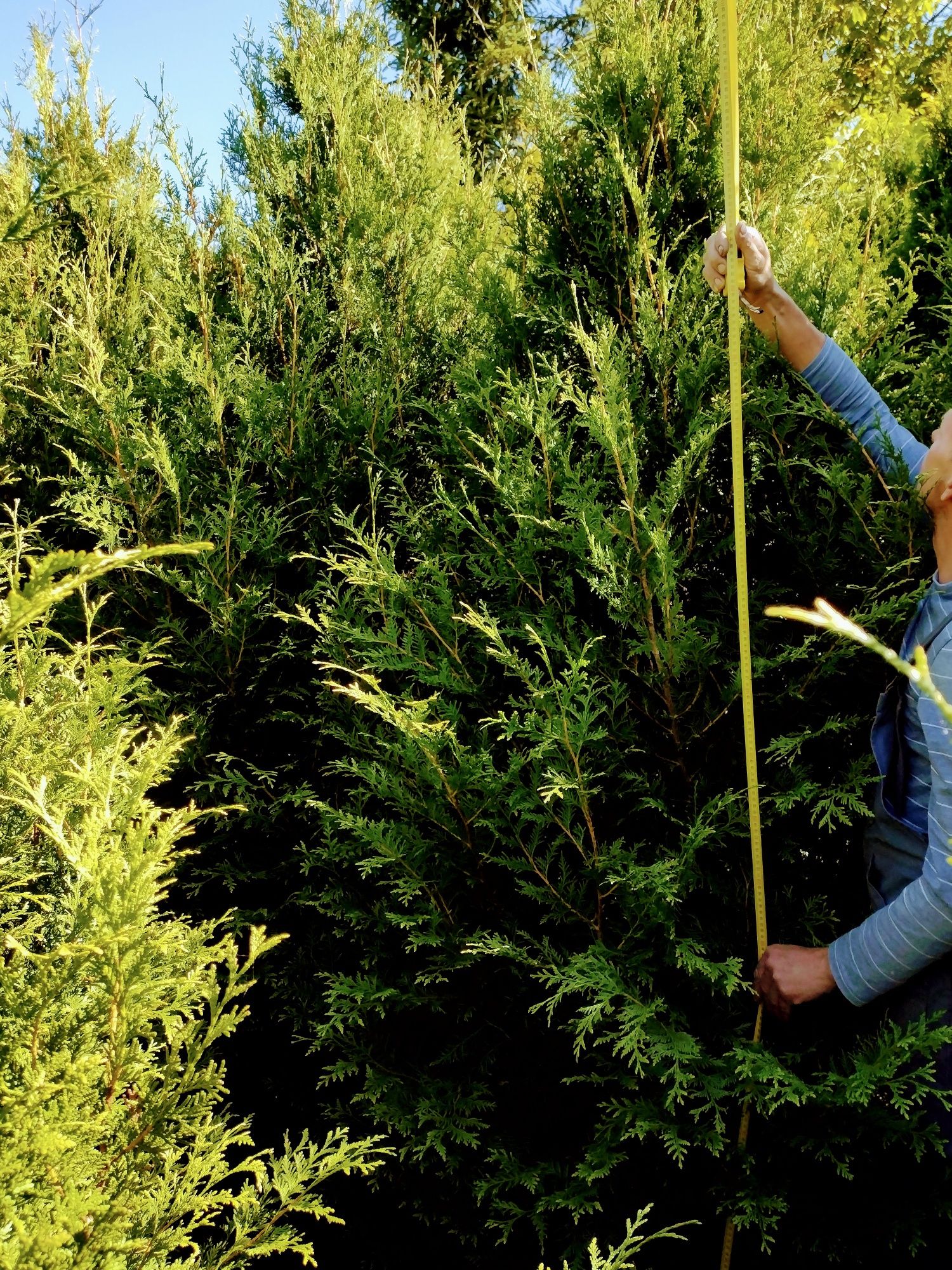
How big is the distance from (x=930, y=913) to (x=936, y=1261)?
1031mm

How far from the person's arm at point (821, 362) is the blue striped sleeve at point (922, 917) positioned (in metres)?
0.71

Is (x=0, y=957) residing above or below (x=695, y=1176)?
above

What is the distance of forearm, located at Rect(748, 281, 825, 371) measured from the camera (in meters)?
2.40

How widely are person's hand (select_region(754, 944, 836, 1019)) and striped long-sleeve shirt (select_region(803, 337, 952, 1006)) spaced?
0.18ft

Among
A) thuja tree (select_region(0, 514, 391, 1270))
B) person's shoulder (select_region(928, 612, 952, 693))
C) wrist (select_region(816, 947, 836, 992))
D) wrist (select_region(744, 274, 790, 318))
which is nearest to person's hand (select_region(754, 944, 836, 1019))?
wrist (select_region(816, 947, 836, 992))

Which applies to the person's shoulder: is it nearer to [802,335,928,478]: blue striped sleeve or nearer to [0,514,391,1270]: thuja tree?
[802,335,928,478]: blue striped sleeve

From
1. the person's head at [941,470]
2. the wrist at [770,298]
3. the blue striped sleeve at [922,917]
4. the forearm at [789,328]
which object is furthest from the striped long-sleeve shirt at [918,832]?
the wrist at [770,298]

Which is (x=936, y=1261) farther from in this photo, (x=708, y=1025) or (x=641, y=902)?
(x=641, y=902)

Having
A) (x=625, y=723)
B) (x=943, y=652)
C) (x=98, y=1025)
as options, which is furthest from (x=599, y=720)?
(x=98, y=1025)

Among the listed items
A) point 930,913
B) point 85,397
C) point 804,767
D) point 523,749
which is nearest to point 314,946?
point 523,749

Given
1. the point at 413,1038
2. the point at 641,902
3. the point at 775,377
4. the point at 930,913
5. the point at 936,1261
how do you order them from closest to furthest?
the point at 930,913 < the point at 936,1261 < the point at 641,902 < the point at 775,377 < the point at 413,1038

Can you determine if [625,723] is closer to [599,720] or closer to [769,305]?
[599,720]

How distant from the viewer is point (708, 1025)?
2.47m

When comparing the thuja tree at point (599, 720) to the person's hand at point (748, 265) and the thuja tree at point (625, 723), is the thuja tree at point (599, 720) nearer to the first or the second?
the thuja tree at point (625, 723)
